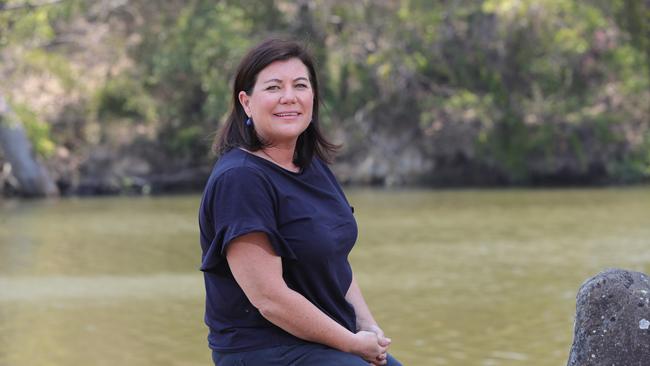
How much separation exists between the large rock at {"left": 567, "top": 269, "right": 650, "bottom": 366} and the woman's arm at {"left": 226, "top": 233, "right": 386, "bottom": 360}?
0.70 meters

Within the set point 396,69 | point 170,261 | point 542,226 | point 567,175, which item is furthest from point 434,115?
point 170,261

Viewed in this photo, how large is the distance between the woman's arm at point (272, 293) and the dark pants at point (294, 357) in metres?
0.03

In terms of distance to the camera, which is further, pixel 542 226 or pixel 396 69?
pixel 396 69

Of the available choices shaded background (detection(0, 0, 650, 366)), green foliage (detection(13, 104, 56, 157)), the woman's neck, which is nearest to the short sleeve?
the woman's neck

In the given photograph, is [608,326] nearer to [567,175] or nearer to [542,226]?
[542,226]

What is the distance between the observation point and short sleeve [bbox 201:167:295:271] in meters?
3.36

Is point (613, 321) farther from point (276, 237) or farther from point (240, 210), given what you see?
point (240, 210)

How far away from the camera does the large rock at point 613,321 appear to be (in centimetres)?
348

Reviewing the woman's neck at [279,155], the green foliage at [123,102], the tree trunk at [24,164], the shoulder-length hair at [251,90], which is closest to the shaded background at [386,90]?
the green foliage at [123,102]

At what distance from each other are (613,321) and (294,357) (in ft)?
2.91

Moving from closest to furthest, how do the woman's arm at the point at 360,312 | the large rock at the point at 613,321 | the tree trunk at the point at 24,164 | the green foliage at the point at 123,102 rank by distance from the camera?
the large rock at the point at 613,321, the woman's arm at the point at 360,312, the tree trunk at the point at 24,164, the green foliage at the point at 123,102

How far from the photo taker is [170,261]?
1633 cm

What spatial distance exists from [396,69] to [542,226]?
11.9m

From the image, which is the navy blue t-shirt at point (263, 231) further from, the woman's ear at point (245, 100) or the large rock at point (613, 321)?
the large rock at point (613, 321)
